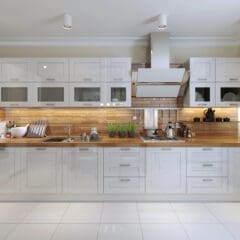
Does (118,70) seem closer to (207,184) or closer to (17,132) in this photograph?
(17,132)

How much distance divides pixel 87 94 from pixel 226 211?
2384mm

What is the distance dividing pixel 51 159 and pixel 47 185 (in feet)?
1.15

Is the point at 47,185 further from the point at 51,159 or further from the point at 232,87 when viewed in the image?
the point at 232,87

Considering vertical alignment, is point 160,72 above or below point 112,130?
above

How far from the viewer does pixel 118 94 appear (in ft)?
11.3

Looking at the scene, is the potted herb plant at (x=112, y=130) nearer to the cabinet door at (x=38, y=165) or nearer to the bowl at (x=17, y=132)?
the cabinet door at (x=38, y=165)

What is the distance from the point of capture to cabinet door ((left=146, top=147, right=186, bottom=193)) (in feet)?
10.3

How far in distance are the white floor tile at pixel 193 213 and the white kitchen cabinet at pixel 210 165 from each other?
32cm

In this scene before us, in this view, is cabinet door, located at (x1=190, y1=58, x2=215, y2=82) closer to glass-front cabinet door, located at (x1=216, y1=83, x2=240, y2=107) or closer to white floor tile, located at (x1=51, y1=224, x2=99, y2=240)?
glass-front cabinet door, located at (x1=216, y1=83, x2=240, y2=107)

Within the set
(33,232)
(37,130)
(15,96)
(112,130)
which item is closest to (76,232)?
(33,232)

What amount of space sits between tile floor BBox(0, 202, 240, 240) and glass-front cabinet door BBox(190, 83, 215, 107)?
138cm

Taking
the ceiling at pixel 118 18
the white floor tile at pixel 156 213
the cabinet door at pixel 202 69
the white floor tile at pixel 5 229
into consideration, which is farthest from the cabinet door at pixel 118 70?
the white floor tile at pixel 5 229

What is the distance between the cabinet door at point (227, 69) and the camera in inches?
134

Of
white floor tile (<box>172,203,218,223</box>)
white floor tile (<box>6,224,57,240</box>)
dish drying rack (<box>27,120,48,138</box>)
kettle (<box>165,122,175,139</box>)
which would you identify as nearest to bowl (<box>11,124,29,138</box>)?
dish drying rack (<box>27,120,48,138</box>)
